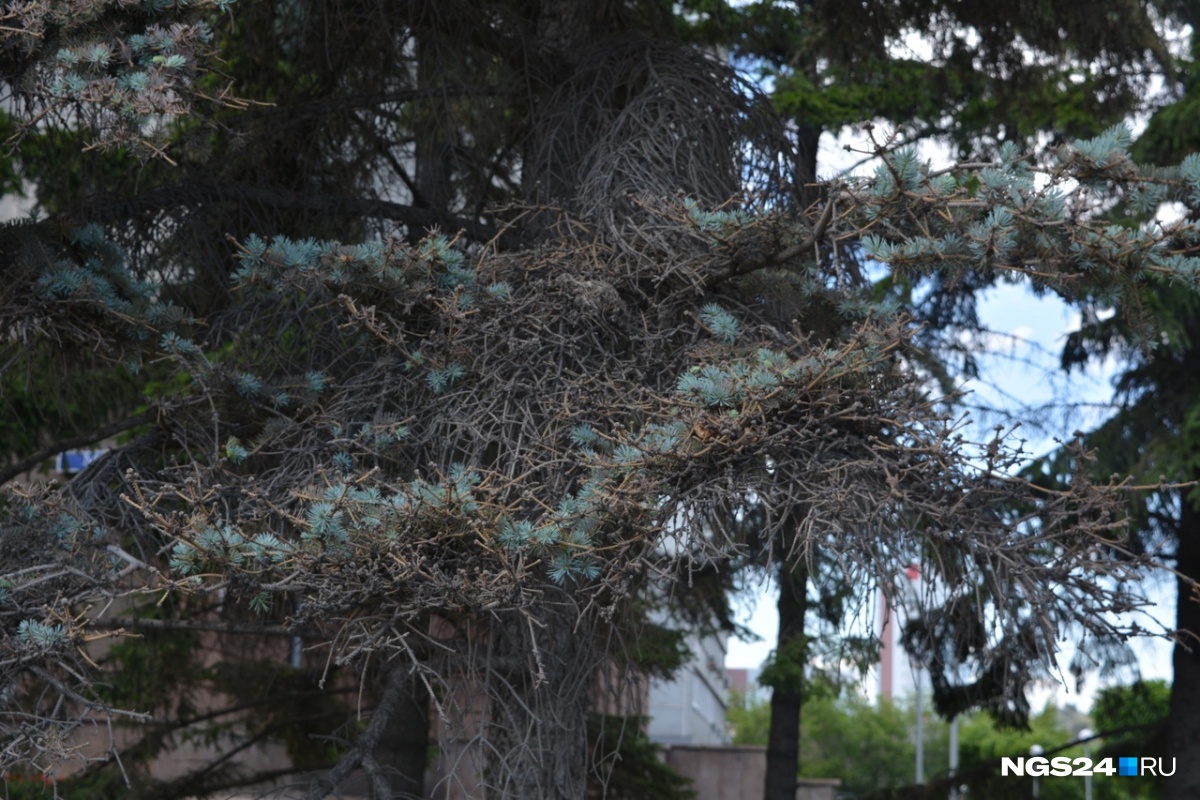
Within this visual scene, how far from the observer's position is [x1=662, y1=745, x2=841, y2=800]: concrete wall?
1672 centimetres

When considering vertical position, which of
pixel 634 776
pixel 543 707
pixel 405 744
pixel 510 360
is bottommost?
pixel 634 776

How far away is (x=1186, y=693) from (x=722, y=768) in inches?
283

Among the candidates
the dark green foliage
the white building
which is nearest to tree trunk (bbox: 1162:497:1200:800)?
the dark green foliage

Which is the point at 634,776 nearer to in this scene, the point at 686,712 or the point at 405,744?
the point at 405,744

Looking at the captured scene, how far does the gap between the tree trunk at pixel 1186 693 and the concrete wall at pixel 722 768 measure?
6.50m

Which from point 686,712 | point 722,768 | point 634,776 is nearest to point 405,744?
point 634,776

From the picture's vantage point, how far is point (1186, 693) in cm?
1087

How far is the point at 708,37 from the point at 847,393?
637 cm

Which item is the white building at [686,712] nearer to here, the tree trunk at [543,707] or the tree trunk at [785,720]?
the tree trunk at [785,720]

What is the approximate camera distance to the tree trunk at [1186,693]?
1066 centimetres

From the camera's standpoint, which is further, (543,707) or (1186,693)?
(1186,693)

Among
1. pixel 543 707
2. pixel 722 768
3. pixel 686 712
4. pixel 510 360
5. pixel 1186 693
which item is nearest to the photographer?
pixel 510 360

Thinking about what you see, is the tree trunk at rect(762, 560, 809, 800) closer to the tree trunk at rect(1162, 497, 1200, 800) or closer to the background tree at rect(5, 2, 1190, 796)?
the tree trunk at rect(1162, 497, 1200, 800)

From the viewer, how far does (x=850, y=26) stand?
345 inches
